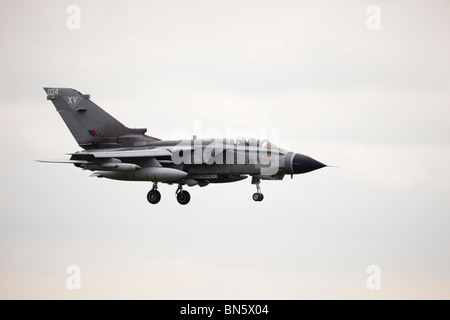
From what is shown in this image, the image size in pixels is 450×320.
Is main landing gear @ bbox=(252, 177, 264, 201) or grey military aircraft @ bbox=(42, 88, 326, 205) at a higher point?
grey military aircraft @ bbox=(42, 88, 326, 205)

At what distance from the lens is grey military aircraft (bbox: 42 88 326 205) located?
2903 centimetres


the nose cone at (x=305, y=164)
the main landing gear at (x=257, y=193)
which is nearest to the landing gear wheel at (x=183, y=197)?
the main landing gear at (x=257, y=193)

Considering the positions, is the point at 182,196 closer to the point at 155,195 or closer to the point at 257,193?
the point at 155,195

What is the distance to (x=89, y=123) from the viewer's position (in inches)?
1298

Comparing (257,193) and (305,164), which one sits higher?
(305,164)

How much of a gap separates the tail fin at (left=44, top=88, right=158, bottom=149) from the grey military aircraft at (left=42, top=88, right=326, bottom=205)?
0.16ft

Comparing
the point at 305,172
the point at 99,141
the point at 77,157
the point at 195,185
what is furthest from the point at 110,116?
the point at 305,172

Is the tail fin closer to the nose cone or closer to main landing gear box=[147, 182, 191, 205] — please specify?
main landing gear box=[147, 182, 191, 205]

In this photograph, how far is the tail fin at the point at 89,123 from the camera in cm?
3247

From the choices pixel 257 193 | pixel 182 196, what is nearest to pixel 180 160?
pixel 182 196

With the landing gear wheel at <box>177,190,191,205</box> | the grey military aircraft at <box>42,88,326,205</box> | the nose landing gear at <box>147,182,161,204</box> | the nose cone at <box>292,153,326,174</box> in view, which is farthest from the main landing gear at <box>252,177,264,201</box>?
the nose landing gear at <box>147,182,161,204</box>

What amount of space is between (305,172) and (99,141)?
10.3 meters

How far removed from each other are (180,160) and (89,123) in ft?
18.4

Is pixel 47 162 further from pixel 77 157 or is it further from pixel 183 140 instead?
pixel 183 140
